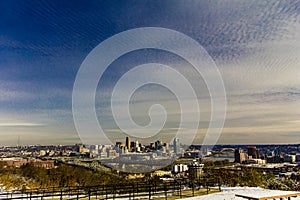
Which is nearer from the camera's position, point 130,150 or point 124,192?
point 124,192

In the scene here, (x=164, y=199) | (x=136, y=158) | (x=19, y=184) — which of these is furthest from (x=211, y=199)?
(x=136, y=158)

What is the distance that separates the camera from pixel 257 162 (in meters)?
96.8

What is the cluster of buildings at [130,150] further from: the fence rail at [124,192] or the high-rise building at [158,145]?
the fence rail at [124,192]

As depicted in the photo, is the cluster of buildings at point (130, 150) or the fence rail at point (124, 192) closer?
the fence rail at point (124, 192)

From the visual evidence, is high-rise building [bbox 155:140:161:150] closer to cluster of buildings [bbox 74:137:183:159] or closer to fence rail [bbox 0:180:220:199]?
cluster of buildings [bbox 74:137:183:159]

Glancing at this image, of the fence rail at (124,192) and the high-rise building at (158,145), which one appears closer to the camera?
the fence rail at (124,192)

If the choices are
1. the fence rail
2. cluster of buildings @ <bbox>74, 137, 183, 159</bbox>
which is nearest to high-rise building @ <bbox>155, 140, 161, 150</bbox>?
cluster of buildings @ <bbox>74, 137, 183, 159</bbox>

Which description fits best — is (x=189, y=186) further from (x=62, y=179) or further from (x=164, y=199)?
(x=62, y=179)

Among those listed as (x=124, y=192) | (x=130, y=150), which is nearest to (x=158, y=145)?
(x=130, y=150)

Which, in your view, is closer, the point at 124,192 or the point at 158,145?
the point at 124,192

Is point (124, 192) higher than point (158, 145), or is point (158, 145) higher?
point (124, 192)

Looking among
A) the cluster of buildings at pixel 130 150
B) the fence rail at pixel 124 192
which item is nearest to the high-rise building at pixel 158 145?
the cluster of buildings at pixel 130 150

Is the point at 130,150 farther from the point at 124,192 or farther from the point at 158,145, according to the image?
the point at 124,192

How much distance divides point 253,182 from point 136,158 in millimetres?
67176
